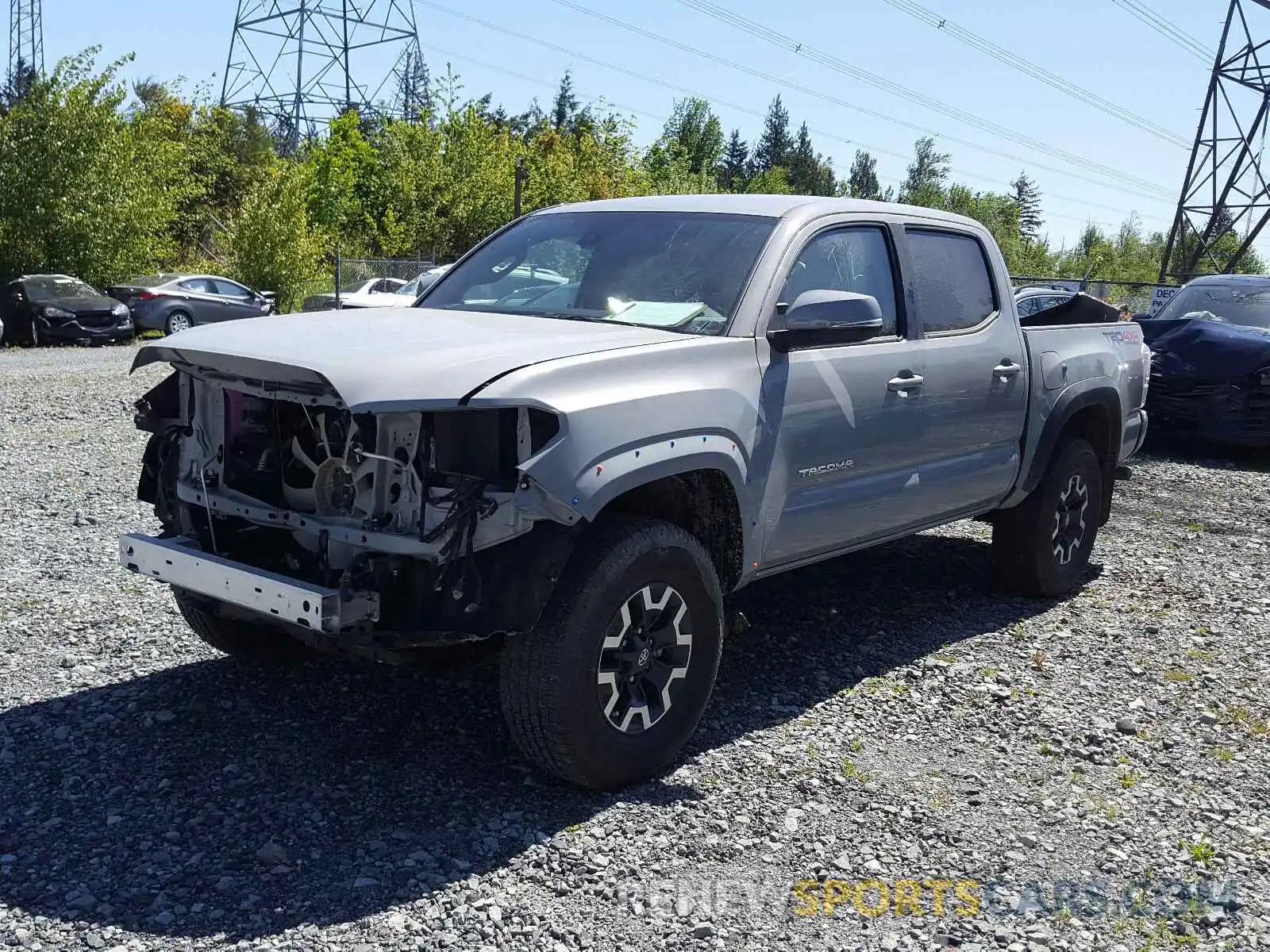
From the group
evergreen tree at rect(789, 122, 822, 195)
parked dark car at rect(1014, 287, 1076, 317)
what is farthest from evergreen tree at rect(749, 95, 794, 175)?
parked dark car at rect(1014, 287, 1076, 317)

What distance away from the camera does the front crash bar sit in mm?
3589

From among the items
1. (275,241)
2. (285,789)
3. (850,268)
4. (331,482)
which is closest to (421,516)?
(331,482)

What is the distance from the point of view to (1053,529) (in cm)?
659

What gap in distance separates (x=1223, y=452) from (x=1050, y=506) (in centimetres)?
731

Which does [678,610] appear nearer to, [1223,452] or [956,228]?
[956,228]

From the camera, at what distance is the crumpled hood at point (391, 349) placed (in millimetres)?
3578

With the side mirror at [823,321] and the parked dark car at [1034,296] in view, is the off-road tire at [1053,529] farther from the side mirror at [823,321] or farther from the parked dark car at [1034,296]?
the parked dark car at [1034,296]

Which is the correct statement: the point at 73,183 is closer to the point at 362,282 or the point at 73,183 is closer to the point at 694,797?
the point at 362,282

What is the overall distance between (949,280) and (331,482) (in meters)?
3.19

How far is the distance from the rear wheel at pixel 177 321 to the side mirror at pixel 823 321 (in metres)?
23.6

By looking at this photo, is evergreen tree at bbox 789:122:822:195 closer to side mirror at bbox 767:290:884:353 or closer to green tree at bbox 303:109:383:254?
green tree at bbox 303:109:383:254

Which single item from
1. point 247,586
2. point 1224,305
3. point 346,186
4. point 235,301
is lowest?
point 247,586

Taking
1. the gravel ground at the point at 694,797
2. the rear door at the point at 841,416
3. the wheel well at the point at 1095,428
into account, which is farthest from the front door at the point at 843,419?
the wheel well at the point at 1095,428

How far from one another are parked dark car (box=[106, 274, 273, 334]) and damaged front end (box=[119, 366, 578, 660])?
2313 cm
